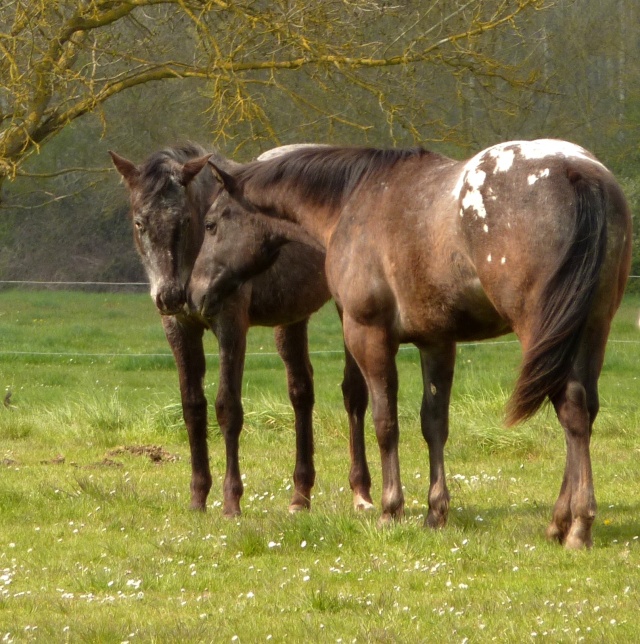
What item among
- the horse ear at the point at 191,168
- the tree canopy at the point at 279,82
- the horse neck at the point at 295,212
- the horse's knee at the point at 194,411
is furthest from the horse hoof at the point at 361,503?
the tree canopy at the point at 279,82

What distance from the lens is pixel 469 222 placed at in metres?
4.71

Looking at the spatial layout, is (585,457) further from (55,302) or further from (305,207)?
(55,302)

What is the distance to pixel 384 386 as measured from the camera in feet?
18.2

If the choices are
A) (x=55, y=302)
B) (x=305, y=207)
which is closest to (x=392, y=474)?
(x=305, y=207)

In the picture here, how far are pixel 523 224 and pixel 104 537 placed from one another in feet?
9.12

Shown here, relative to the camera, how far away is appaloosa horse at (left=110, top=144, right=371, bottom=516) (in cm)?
616

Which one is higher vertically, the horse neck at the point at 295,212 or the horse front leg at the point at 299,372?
the horse neck at the point at 295,212

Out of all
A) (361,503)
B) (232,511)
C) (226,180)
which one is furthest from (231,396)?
(226,180)

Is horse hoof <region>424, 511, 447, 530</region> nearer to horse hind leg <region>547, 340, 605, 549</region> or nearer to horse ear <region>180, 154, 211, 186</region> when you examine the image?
horse hind leg <region>547, 340, 605, 549</region>

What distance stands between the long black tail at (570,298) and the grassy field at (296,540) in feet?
2.75

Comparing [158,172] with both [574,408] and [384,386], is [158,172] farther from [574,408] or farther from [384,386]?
[574,408]

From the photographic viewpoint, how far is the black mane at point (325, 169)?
5.77 metres

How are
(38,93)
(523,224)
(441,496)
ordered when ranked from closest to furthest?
(523,224) < (441,496) < (38,93)

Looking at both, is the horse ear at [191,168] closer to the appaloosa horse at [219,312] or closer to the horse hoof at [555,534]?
the appaloosa horse at [219,312]
